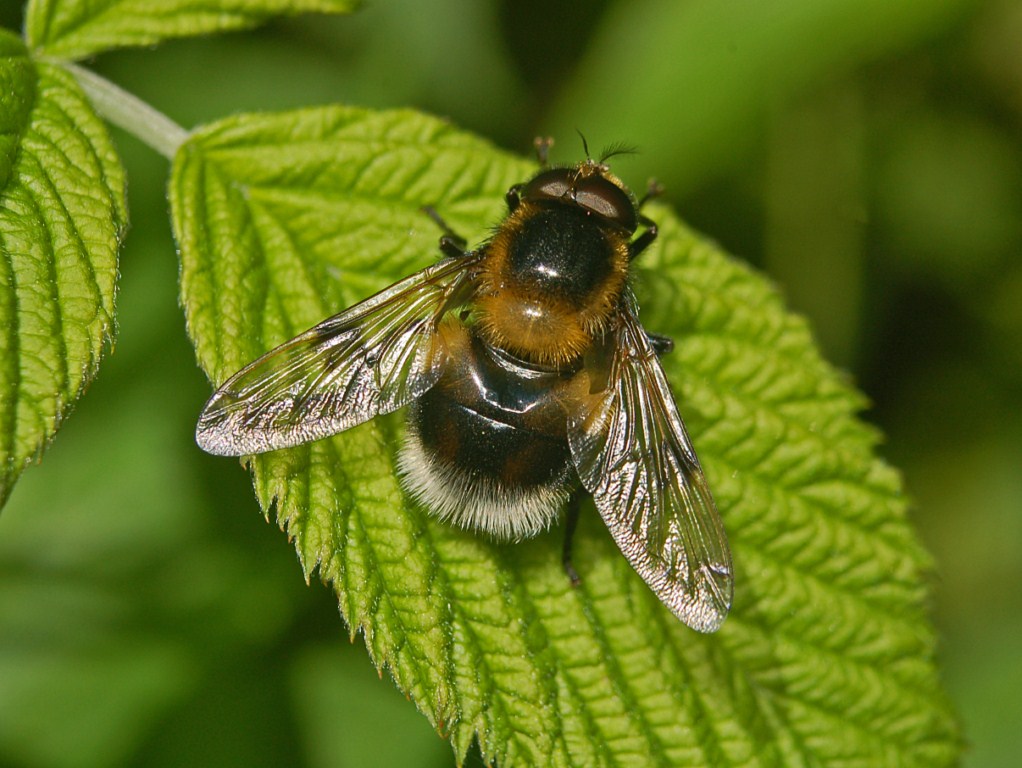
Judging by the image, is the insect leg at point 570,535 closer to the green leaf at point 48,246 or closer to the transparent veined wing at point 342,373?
the transparent veined wing at point 342,373

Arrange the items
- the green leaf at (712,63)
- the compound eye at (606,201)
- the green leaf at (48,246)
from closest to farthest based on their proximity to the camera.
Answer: the green leaf at (48,246)
the compound eye at (606,201)
the green leaf at (712,63)

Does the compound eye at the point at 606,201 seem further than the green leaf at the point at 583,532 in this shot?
Yes

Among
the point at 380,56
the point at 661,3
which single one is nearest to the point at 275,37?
the point at 380,56

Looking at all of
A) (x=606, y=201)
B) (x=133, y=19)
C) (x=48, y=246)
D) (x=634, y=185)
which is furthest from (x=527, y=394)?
(x=634, y=185)

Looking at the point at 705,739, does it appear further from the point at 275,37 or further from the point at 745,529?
the point at 275,37

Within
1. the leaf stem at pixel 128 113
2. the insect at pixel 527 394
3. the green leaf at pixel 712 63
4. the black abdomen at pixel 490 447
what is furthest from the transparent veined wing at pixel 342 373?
the green leaf at pixel 712 63

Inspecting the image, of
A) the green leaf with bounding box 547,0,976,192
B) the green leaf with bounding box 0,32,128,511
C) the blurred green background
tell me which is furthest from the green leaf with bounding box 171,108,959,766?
the green leaf with bounding box 547,0,976,192
